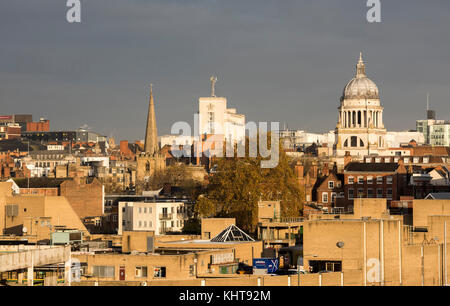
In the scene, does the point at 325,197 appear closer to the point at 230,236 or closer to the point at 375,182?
the point at 375,182

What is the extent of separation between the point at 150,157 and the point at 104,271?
427 ft

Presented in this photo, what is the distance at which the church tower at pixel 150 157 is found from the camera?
17312 centimetres

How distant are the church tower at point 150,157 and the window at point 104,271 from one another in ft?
384

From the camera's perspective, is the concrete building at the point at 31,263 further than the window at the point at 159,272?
No

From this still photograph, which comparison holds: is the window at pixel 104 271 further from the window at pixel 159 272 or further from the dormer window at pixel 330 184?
the dormer window at pixel 330 184

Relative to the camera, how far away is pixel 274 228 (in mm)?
65812

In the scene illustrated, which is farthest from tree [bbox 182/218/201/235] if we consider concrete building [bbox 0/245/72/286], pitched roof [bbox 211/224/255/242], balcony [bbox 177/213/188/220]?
concrete building [bbox 0/245/72/286]

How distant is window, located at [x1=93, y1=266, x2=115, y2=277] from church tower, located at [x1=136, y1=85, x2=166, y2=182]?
117 m

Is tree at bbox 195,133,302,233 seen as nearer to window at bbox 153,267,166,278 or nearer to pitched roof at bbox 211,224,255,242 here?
pitched roof at bbox 211,224,255,242

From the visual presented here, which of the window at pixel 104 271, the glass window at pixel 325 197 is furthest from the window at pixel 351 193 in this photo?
the window at pixel 104 271

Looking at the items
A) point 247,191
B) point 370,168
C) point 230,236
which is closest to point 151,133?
point 370,168

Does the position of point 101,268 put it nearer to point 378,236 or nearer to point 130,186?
point 378,236
